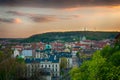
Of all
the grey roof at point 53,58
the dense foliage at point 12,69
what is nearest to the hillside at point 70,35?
the dense foliage at point 12,69

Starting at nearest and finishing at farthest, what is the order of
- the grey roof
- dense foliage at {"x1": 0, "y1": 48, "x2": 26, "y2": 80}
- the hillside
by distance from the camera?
dense foliage at {"x1": 0, "y1": 48, "x2": 26, "y2": 80}
the hillside
the grey roof

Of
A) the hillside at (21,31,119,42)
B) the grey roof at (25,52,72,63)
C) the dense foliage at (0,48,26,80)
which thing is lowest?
the dense foliage at (0,48,26,80)

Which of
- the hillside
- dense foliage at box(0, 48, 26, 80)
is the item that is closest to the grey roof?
dense foliage at box(0, 48, 26, 80)

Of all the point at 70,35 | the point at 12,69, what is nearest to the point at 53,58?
the point at 70,35

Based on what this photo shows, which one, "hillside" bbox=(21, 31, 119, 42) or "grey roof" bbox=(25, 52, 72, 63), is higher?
"hillside" bbox=(21, 31, 119, 42)

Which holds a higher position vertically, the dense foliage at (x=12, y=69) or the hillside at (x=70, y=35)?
the hillside at (x=70, y=35)

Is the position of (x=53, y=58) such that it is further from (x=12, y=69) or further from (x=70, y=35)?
(x=12, y=69)

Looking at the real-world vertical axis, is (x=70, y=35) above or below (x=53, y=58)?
above

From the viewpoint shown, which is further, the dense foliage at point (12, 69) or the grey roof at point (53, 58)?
the grey roof at point (53, 58)

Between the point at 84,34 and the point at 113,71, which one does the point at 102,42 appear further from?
the point at 113,71

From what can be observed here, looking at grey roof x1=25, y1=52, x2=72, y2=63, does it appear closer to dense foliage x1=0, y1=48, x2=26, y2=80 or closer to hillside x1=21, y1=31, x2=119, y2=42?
dense foliage x1=0, y1=48, x2=26, y2=80

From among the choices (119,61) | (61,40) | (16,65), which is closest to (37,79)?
(16,65)

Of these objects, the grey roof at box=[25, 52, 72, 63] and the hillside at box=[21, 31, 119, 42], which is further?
the grey roof at box=[25, 52, 72, 63]

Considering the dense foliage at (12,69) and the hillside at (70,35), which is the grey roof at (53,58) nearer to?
the dense foliage at (12,69)
